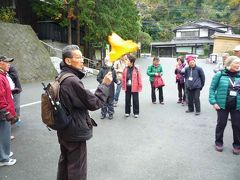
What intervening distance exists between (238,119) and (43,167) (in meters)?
3.68

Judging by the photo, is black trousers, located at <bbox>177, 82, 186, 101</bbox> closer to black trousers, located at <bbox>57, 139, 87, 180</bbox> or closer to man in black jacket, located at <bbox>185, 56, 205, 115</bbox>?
man in black jacket, located at <bbox>185, 56, 205, 115</bbox>

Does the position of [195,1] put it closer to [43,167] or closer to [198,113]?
[198,113]

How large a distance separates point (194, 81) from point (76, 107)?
5.93m

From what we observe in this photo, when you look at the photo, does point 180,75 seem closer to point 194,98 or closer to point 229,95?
point 194,98

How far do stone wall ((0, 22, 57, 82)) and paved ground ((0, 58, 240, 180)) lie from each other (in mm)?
7691

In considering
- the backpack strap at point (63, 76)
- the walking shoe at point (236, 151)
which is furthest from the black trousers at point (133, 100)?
the backpack strap at point (63, 76)

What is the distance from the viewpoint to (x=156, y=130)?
695cm

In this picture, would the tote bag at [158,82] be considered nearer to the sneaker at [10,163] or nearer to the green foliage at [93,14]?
the sneaker at [10,163]

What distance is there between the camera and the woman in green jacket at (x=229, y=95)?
5336 millimetres

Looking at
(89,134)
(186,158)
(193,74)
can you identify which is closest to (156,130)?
(186,158)

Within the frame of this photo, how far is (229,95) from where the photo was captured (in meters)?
5.36

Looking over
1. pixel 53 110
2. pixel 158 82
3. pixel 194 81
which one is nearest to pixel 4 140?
pixel 53 110

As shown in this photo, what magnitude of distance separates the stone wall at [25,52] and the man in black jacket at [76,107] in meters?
12.3

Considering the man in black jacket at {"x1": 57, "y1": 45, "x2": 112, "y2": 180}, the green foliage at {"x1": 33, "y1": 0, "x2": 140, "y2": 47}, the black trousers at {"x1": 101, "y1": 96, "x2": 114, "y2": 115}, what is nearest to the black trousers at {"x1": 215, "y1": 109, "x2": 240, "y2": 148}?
the man in black jacket at {"x1": 57, "y1": 45, "x2": 112, "y2": 180}
